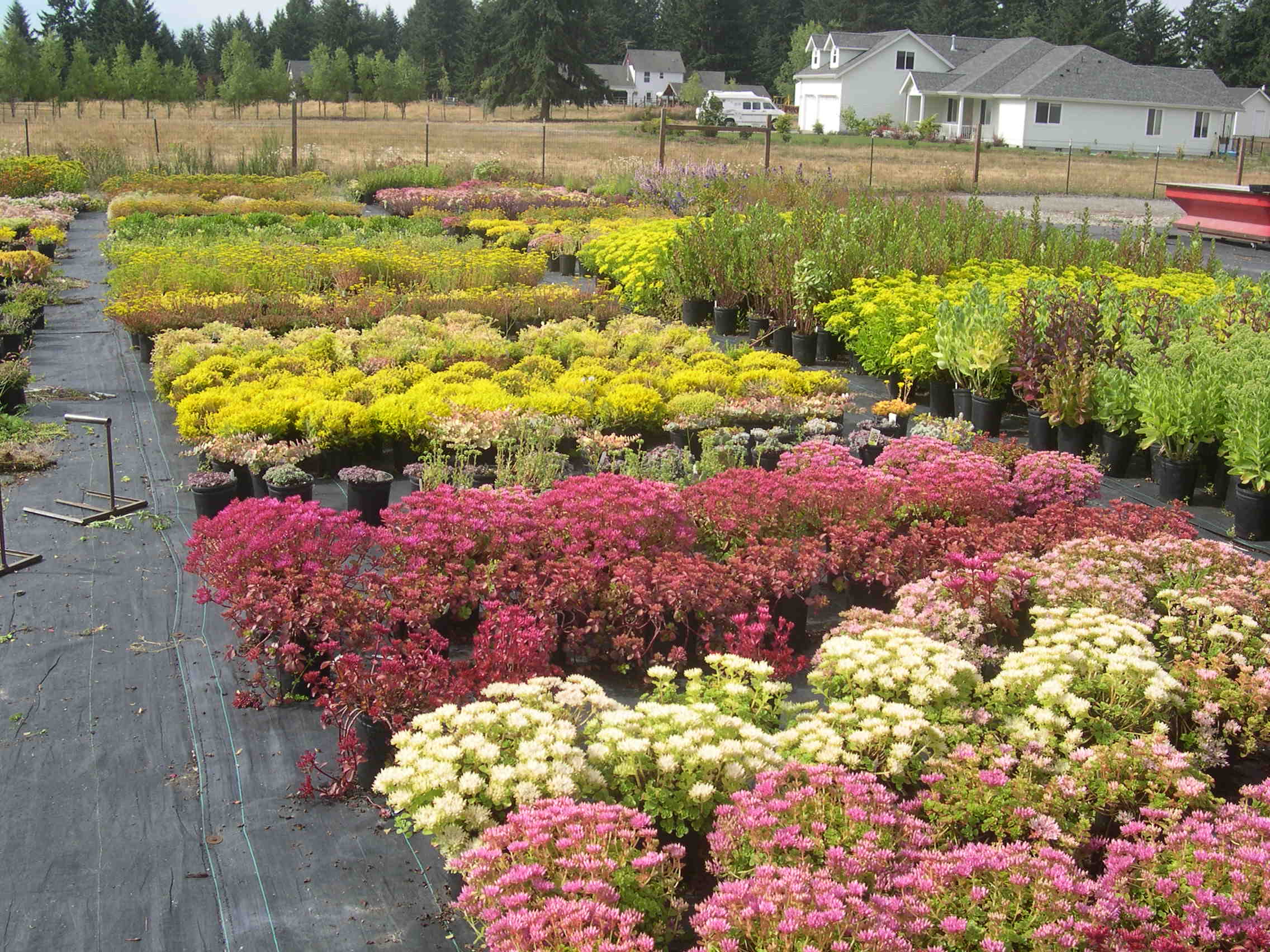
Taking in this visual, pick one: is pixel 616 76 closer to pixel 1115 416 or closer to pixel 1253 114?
pixel 1253 114

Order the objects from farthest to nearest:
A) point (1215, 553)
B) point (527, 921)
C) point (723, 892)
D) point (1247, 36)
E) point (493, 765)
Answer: point (1247, 36) → point (1215, 553) → point (493, 765) → point (723, 892) → point (527, 921)

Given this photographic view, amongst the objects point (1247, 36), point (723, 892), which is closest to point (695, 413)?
point (723, 892)

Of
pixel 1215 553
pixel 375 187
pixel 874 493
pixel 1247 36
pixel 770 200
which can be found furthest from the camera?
pixel 1247 36

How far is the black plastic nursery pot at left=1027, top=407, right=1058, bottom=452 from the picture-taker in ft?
27.6

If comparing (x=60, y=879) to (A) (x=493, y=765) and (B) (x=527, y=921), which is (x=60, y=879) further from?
(B) (x=527, y=921)

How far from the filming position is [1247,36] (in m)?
63.1

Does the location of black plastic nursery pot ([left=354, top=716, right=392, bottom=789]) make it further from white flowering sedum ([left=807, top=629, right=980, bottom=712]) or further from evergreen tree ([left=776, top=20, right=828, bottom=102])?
evergreen tree ([left=776, top=20, right=828, bottom=102])

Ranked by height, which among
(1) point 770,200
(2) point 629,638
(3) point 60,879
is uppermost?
(1) point 770,200

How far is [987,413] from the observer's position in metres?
8.88

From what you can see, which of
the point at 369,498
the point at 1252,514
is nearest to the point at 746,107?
the point at 1252,514

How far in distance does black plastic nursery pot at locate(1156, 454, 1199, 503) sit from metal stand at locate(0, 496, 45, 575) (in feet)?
22.8

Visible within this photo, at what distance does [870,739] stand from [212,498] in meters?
4.46

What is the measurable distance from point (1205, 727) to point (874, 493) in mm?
2165

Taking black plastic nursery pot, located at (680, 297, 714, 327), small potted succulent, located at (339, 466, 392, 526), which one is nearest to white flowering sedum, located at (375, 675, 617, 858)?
small potted succulent, located at (339, 466, 392, 526)
